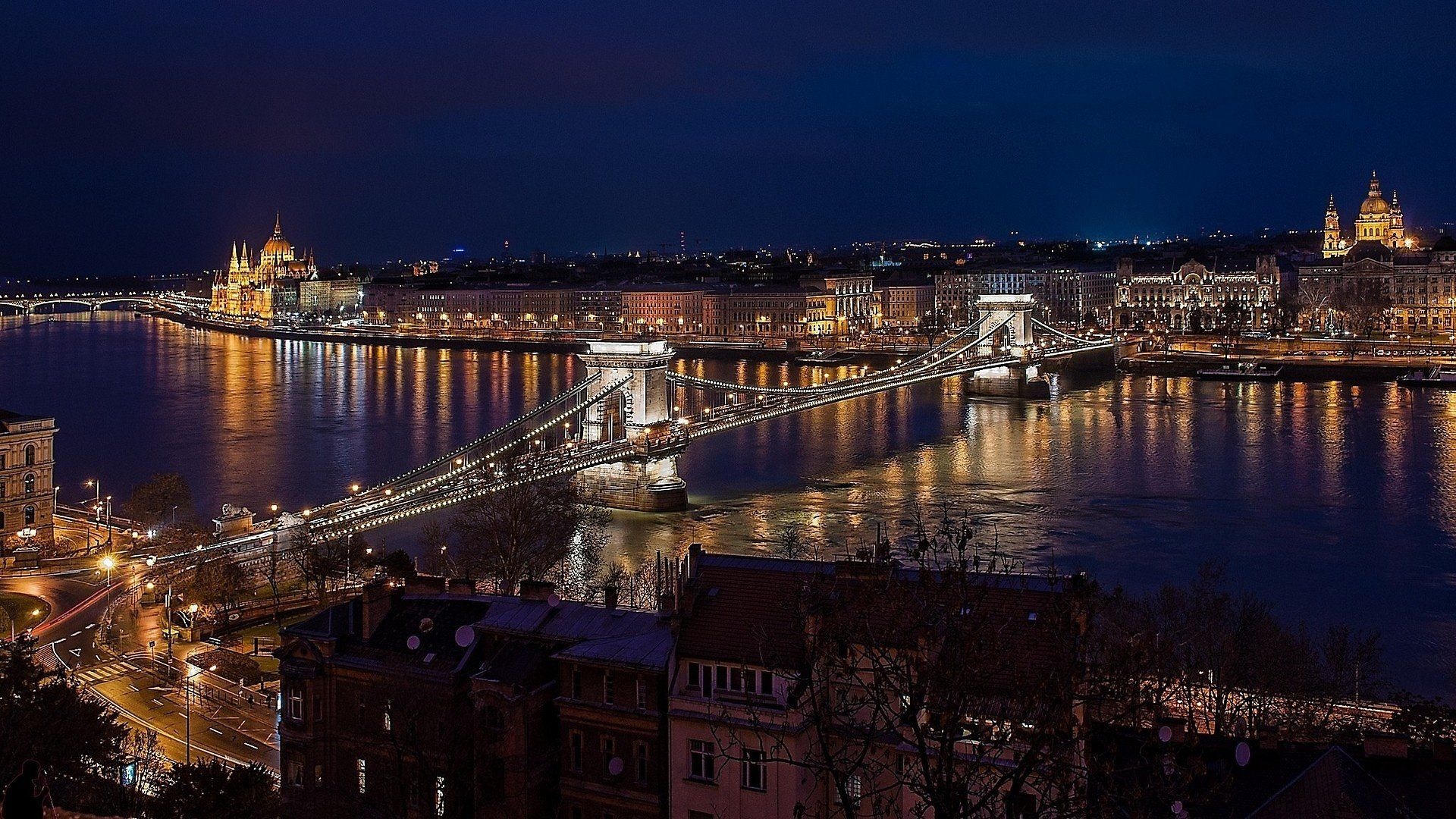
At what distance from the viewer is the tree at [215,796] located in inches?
196

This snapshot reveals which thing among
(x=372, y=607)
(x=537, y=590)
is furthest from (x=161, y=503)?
(x=537, y=590)

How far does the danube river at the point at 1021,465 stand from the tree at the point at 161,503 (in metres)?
1.05

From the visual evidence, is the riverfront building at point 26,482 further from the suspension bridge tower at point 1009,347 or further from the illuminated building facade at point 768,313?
the illuminated building facade at point 768,313

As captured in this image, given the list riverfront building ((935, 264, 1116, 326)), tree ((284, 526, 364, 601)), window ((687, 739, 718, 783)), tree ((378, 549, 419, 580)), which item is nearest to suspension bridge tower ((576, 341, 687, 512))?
tree ((284, 526, 364, 601))

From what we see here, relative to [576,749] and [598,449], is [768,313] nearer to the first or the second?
[598,449]

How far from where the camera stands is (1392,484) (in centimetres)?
1688

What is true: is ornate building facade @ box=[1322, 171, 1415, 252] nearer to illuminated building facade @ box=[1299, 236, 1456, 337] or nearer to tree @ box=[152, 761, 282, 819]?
illuminated building facade @ box=[1299, 236, 1456, 337]

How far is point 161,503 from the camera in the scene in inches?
551

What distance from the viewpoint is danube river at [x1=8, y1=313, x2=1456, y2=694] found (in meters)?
12.8

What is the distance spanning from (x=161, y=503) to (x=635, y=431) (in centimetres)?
579

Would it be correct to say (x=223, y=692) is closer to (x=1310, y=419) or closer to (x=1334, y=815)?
(x=1334, y=815)

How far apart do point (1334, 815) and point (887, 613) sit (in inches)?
53.4

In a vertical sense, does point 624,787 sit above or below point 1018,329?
below

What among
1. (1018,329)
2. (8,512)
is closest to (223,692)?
(8,512)
